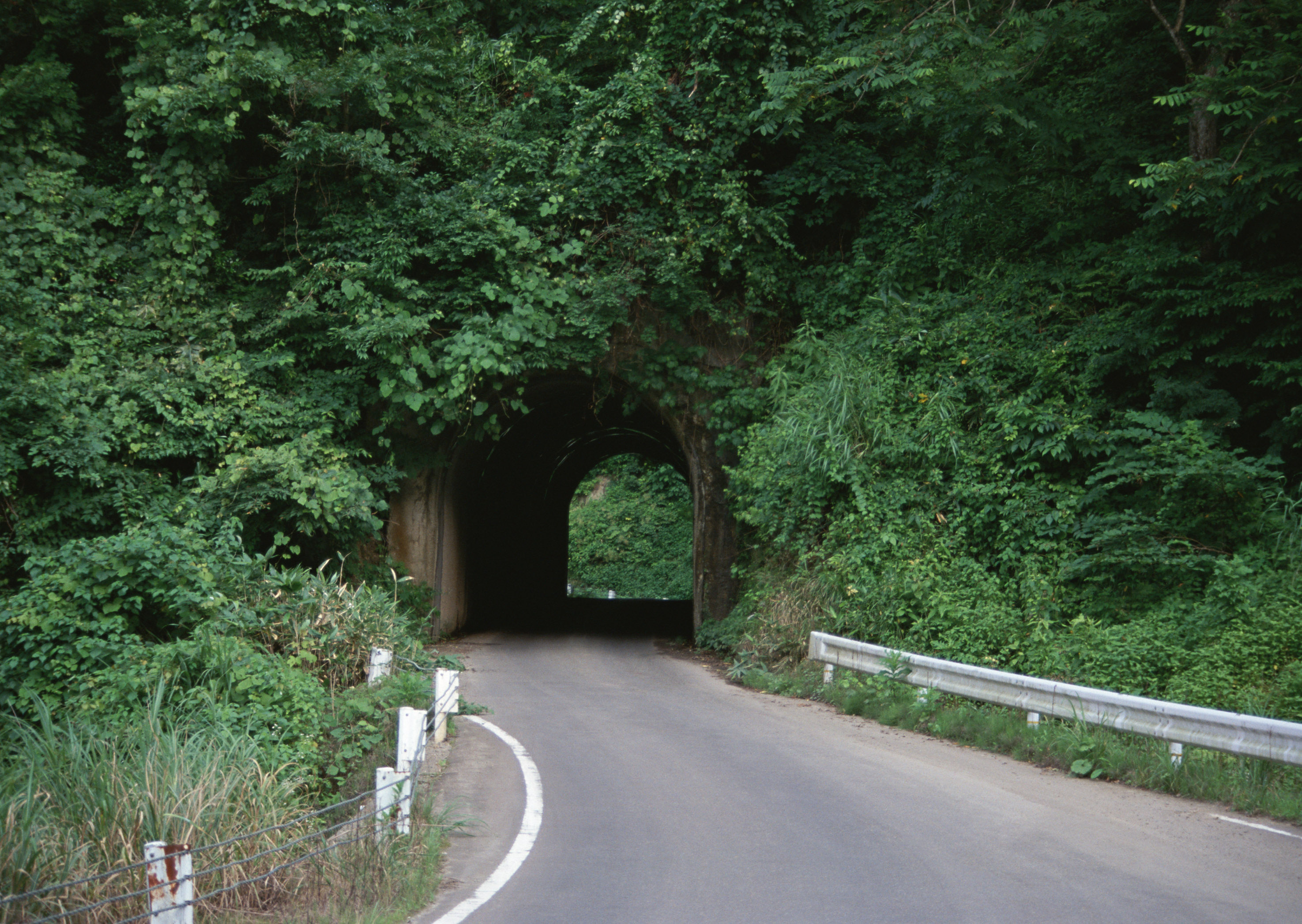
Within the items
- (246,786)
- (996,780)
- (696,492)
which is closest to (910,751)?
(996,780)

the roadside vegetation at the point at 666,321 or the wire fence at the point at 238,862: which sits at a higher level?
the roadside vegetation at the point at 666,321

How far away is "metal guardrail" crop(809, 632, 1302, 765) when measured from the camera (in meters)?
6.62

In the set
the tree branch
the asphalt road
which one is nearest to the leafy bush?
the asphalt road

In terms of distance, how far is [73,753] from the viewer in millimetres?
6086

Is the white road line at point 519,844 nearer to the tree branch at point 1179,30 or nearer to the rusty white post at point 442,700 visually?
the rusty white post at point 442,700

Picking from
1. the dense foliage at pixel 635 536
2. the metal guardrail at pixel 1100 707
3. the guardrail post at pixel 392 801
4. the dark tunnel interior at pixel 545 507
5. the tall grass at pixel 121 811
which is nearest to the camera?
the tall grass at pixel 121 811

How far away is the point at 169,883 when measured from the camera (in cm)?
384

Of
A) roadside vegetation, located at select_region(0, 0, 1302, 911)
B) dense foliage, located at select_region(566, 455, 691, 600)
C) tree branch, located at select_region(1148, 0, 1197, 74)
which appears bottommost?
dense foliage, located at select_region(566, 455, 691, 600)

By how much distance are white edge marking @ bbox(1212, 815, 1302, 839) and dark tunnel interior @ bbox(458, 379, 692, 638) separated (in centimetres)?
1239

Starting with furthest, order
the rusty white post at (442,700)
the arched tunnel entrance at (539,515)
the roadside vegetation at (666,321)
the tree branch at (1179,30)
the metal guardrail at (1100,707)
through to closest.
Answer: the arched tunnel entrance at (539,515) → the tree branch at (1179,30) → the roadside vegetation at (666,321) → the rusty white post at (442,700) → the metal guardrail at (1100,707)

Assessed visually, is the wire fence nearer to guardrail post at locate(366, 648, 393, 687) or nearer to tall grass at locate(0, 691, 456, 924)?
tall grass at locate(0, 691, 456, 924)

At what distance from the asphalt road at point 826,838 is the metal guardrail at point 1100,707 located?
581mm

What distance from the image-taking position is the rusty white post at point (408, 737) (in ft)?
20.8

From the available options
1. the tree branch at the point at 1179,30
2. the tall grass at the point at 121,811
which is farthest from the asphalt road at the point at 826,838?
the tree branch at the point at 1179,30
